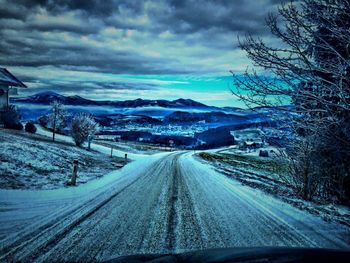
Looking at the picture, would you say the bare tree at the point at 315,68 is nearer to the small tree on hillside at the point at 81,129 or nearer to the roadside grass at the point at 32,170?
the roadside grass at the point at 32,170

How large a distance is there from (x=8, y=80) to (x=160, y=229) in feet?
144

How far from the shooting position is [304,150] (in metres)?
11.5

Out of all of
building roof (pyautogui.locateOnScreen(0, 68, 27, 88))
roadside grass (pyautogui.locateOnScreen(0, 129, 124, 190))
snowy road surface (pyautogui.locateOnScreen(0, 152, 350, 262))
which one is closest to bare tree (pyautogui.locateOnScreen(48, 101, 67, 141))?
building roof (pyautogui.locateOnScreen(0, 68, 27, 88))

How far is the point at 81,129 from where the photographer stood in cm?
4231

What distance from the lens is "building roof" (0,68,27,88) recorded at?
43.3 meters

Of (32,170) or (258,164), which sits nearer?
(32,170)

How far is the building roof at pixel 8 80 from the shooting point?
4331 centimetres

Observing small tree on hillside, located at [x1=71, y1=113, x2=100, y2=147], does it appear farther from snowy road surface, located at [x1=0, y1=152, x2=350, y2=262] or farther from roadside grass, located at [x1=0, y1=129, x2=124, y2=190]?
snowy road surface, located at [x1=0, y1=152, x2=350, y2=262]

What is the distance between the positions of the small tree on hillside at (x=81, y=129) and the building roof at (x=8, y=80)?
9030 mm

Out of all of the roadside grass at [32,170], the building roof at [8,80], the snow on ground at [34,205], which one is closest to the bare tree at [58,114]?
the building roof at [8,80]

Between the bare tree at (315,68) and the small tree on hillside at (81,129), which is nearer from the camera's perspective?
the bare tree at (315,68)

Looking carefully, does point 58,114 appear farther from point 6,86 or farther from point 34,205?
point 34,205

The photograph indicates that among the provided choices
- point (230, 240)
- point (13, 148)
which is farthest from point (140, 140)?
point (230, 240)

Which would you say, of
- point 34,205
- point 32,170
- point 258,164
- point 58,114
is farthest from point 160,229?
point 58,114
